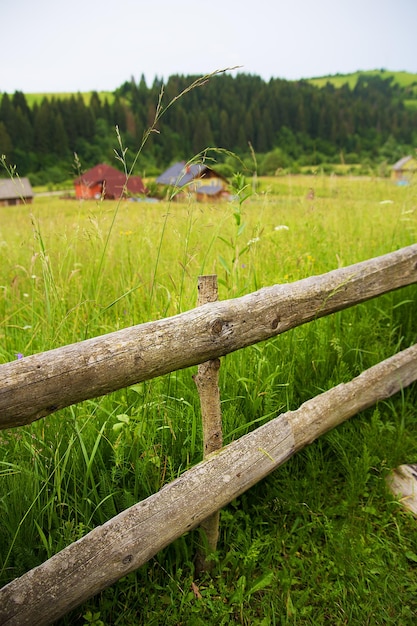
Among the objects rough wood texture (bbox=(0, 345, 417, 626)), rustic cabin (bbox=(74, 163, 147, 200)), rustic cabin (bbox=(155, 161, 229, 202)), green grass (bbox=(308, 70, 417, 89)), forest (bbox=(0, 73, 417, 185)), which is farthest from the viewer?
green grass (bbox=(308, 70, 417, 89))

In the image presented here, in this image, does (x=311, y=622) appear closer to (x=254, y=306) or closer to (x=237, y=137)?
(x=254, y=306)

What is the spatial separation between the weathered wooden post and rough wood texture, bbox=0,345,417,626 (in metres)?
0.09

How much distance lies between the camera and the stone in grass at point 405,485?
2318 mm

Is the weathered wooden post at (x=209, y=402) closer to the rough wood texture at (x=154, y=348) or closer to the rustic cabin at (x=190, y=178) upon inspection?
the rough wood texture at (x=154, y=348)

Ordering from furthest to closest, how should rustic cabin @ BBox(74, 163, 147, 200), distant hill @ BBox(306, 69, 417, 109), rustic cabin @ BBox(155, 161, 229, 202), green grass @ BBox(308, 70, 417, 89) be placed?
green grass @ BBox(308, 70, 417, 89)
distant hill @ BBox(306, 69, 417, 109)
rustic cabin @ BBox(74, 163, 147, 200)
rustic cabin @ BBox(155, 161, 229, 202)

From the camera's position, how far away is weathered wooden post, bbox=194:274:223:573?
177 centimetres

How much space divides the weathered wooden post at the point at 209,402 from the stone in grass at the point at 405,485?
1.11 metres

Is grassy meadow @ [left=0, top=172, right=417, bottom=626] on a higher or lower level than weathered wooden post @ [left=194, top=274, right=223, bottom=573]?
lower

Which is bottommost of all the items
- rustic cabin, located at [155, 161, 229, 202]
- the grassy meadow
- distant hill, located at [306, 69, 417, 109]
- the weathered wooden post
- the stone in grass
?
the stone in grass

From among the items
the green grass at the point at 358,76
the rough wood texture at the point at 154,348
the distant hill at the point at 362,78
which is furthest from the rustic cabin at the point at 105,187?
the green grass at the point at 358,76

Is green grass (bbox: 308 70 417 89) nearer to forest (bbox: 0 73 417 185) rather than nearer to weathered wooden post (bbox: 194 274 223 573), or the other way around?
forest (bbox: 0 73 417 185)

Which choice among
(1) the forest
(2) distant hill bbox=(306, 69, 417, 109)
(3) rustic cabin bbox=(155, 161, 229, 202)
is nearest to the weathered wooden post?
(3) rustic cabin bbox=(155, 161, 229, 202)

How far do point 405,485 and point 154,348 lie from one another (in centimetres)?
180

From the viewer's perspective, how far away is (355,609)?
179 centimetres
